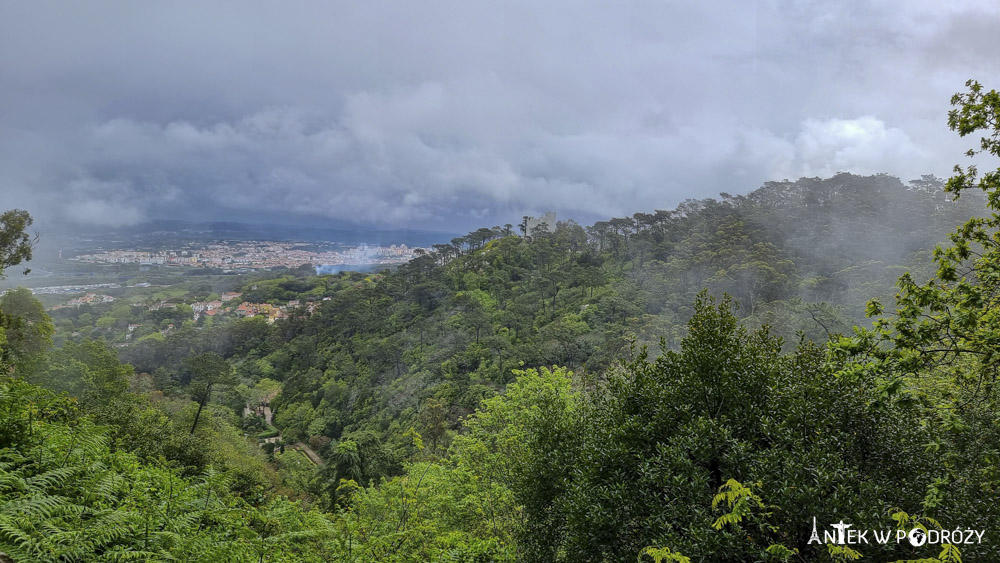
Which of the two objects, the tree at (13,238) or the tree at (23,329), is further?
the tree at (23,329)

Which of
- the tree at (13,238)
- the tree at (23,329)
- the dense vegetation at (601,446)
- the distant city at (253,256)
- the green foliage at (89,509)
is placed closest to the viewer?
the green foliage at (89,509)

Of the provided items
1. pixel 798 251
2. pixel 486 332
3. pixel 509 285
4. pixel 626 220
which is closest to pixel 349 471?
pixel 486 332

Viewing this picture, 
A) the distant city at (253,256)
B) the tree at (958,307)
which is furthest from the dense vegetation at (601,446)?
the distant city at (253,256)

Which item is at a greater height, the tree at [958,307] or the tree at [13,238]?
the tree at [13,238]

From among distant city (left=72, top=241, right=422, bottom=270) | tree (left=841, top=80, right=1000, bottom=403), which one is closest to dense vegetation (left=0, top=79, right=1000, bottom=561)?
tree (left=841, top=80, right=1000, bottom=403)

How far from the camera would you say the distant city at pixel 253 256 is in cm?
10406

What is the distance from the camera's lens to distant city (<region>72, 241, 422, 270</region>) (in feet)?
341

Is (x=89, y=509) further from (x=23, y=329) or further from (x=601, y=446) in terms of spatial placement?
(x=23, y=329)

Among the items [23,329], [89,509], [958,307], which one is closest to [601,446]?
[958,307]

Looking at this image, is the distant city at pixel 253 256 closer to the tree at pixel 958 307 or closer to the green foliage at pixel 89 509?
the green foliage at pixel 89 509

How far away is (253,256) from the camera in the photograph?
419 feet

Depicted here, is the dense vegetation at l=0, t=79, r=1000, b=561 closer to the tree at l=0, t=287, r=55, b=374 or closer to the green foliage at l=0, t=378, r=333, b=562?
the green foliage at l=0, t=378, r=333, b=562

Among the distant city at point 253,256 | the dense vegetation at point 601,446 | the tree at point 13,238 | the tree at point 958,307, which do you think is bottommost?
the dense vegetation at point 601,446

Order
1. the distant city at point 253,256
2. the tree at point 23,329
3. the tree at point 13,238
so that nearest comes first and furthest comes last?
the tree at point 13,238 < the tree at point 23,329 < the distant city at point 253,256
